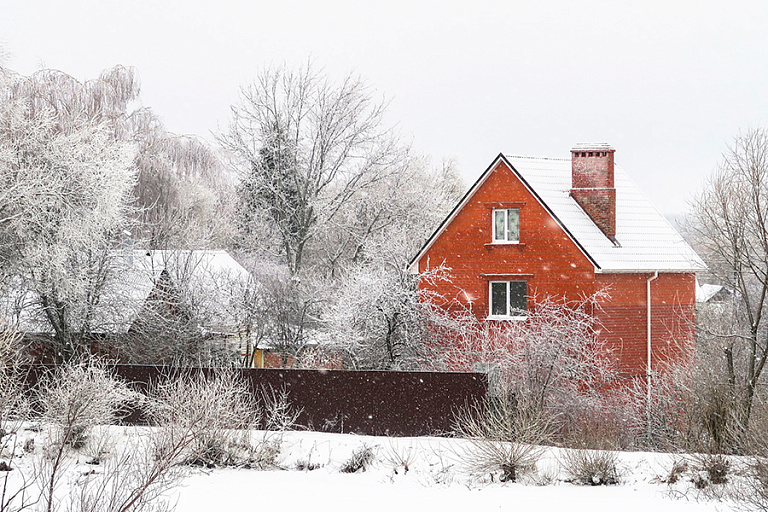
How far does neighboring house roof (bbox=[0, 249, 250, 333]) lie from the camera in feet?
81.1

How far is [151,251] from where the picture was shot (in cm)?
2800

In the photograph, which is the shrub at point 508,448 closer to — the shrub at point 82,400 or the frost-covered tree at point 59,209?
the shrub at point 82,400

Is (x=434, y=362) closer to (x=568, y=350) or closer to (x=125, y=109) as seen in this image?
(x=568, y=350)

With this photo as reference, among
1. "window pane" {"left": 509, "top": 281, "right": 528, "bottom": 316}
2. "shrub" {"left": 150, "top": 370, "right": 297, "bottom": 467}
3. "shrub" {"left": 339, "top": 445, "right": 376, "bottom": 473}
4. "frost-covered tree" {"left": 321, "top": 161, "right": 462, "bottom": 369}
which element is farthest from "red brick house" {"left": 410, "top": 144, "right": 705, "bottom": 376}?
"shrub" {"left": 150, "top": 370, "right": 297, "bottom": 467}

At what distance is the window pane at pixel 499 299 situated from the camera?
2619cm

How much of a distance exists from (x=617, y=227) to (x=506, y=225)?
128 inches

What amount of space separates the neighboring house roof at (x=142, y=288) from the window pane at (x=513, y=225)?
8.03 m

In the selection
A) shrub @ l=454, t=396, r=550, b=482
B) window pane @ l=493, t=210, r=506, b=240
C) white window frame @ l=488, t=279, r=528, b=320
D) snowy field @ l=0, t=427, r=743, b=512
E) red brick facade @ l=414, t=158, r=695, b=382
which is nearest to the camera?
snowy field @ l=0, t=427, r=743, b=512

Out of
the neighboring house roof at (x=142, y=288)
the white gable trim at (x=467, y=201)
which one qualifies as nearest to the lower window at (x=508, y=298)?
the white gable trim at (x=467, y=201)

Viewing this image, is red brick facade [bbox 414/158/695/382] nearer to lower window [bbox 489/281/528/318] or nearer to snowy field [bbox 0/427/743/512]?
lower window [bbox 489/281/528/318]

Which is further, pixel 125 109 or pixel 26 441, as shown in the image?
pixel 125 109

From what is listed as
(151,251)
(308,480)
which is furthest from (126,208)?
(308,480)

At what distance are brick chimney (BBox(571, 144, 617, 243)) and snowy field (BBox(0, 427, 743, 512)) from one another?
1135 centimetres

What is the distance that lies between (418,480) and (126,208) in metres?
15.3
